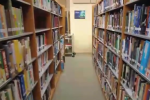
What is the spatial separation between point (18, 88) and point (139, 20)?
4.24 ft

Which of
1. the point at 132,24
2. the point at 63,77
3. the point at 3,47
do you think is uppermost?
the point at 132,24

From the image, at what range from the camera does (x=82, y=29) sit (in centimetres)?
561

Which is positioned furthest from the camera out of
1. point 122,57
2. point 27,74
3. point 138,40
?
point 122,57

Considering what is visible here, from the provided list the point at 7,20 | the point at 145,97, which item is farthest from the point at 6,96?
the point at 145,97

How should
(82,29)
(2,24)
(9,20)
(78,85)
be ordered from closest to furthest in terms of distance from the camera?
(2,24)
(9,20)
(78,85)
(82,29)

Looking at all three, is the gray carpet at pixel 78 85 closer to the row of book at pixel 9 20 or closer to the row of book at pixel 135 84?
the row of book at pixel 135 84

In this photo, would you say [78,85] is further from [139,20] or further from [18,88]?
[139,20]

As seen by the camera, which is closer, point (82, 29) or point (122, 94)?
point (122, 94)

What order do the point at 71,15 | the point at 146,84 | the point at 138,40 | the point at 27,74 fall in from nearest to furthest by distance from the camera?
1. the point at 146,84
2. the point at 138,40
3. the point at 27,74
4. the point at 71,15

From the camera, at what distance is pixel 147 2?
1270 mm

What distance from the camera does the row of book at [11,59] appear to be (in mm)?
944

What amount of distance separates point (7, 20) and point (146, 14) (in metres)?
1.18

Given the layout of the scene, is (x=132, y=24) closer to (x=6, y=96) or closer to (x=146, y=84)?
(x=146, y=84)

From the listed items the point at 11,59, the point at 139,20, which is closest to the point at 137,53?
the point at 139,20
